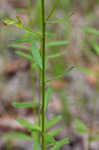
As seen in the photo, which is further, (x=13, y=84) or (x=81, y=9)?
(x=81, y=9)

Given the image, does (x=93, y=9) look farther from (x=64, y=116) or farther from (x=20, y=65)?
(x=64, y=116)

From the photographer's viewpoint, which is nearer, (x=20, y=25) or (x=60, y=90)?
(x=20, y=25)

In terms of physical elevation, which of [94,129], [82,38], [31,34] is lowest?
[94,129]

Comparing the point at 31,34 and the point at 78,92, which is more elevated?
the point at 31,34

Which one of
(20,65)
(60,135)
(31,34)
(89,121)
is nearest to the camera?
(31,34)

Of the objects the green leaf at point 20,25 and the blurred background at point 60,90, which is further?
the blurred background at point 60,90

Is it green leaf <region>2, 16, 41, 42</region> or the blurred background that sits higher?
green leaf <region>2, 16, 41, 42</region>

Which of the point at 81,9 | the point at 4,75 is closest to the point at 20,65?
the point at 4,75

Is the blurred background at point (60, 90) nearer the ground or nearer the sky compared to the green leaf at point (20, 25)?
nearer the ground

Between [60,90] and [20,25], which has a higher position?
[20,25]

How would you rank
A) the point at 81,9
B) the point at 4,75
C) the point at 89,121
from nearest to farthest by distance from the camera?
the point at 89,121
the point at 4,75
the point at 81,9

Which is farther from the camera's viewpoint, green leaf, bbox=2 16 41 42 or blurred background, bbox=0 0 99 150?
blurred background, bbox=0 0 99 150
